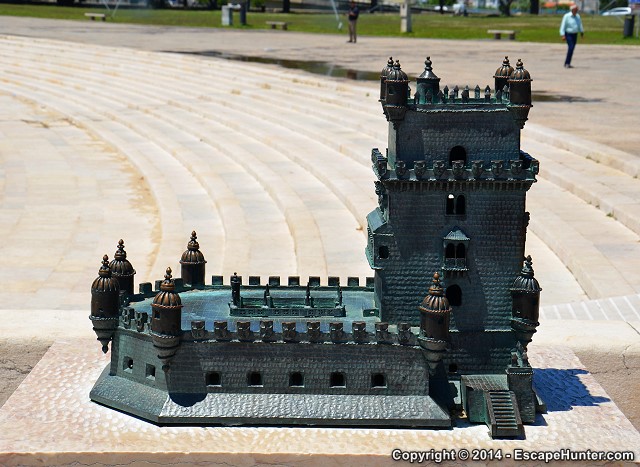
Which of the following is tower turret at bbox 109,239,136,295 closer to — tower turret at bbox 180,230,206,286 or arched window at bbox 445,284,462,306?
tower turret at bbox 180,230,206,286

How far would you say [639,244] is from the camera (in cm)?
2150

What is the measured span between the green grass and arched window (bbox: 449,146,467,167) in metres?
57.2

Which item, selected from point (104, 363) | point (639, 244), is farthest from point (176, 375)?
point (639, 244)

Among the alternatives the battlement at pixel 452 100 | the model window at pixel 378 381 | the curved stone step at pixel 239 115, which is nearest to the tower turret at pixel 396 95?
the battlement at pixel 452 100

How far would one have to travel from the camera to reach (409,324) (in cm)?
1180

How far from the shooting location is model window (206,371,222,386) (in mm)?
11727

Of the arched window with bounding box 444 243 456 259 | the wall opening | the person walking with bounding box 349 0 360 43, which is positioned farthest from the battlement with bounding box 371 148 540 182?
the person walking with bounding box 349 0 360 43

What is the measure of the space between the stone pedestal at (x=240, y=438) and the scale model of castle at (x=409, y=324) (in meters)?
0.16

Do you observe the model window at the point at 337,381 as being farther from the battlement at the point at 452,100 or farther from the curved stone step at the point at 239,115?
the curved stone step at the point at 239,115

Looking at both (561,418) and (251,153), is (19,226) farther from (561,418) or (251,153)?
(561,418)

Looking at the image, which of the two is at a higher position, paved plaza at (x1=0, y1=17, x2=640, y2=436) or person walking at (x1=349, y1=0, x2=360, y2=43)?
person walking at (x1=349, y1=0, x2=360, y2=43)

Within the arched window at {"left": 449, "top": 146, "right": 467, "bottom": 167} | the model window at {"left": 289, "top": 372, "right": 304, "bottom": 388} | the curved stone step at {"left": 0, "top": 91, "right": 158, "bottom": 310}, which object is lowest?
the curved stone step at {"left": 0, "top": 91, "right": 158, "bottom": 310}

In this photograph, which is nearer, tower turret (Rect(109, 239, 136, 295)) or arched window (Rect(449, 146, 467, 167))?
arched window (Rect(449, 146, 467, 167))

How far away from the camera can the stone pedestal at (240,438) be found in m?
11.1
